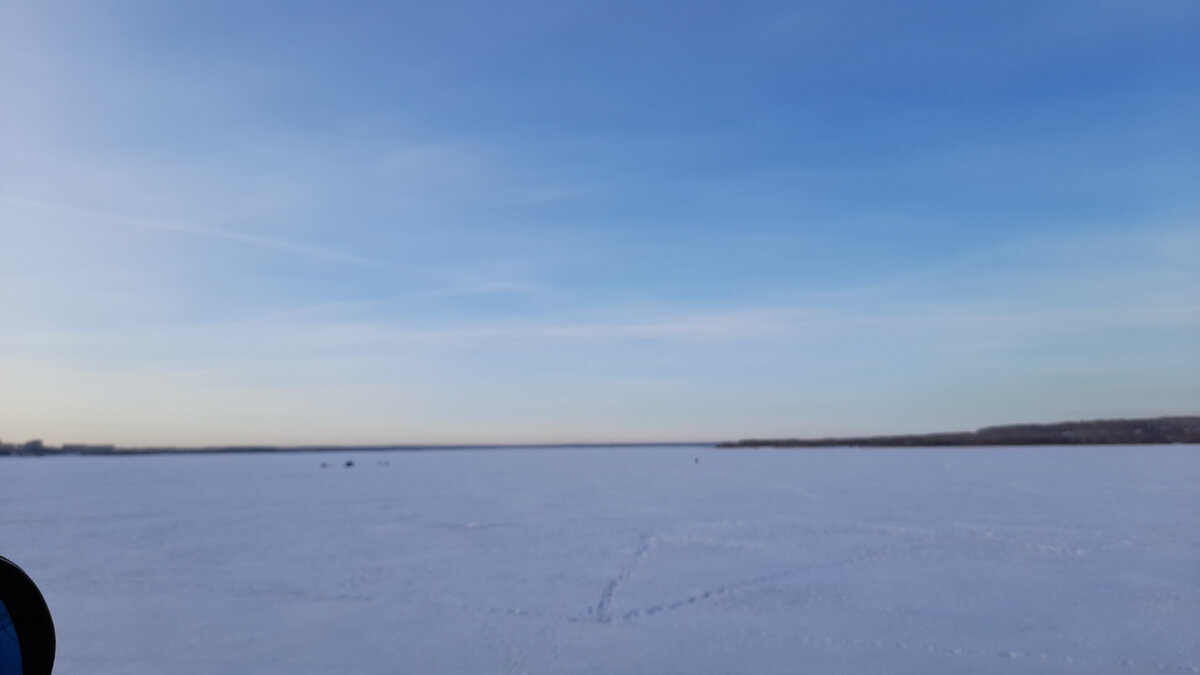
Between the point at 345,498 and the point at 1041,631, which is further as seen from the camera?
the point at 345,498

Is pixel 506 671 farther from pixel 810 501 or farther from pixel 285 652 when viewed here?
pixel 810 501

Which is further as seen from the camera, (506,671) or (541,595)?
(541,595)

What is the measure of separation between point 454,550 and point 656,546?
2039mm

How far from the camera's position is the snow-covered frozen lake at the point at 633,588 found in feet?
12.7

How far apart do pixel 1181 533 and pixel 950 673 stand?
6.14m

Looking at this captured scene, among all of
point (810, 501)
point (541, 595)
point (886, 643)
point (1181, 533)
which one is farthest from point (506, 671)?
point (810, 501)

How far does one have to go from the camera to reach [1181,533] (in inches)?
304

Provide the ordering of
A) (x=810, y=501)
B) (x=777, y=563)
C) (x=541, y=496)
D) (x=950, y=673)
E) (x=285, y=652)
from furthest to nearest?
(x=541, y=496) → (x=810, y=501) → (x=777, y=563) → (x=285, y=652) → (x=950, y=673)

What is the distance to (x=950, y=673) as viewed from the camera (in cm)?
354

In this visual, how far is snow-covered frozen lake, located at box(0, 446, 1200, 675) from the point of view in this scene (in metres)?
3.88

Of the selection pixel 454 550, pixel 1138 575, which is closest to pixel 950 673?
pixel 1138 575

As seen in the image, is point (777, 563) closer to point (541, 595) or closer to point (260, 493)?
point (541, 595)

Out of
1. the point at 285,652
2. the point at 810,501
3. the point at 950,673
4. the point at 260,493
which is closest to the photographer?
the point at 950,673

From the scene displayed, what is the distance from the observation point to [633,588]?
547cm
